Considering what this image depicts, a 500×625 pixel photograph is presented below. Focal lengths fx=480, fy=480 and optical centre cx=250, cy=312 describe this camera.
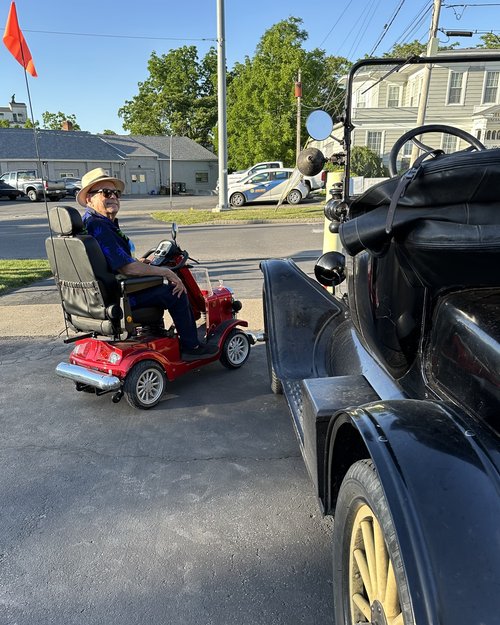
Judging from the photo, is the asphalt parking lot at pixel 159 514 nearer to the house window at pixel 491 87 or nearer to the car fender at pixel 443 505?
the car fender at pixel 443 505

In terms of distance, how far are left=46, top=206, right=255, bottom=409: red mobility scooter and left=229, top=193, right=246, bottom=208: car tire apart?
19162 mm

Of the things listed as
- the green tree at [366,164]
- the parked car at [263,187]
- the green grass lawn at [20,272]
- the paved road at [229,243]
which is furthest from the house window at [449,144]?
the parked car at [263,187]

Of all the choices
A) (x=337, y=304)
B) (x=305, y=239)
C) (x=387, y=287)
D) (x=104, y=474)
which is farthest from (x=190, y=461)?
(x=305, y=239)

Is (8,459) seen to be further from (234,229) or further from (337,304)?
(234,229)

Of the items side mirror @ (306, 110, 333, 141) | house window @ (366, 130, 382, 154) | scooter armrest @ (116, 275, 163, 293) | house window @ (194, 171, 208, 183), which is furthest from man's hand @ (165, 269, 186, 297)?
house window @ (194, 171, 208, 183)

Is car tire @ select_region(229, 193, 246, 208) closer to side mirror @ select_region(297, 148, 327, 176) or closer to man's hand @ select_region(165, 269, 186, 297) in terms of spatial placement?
man's hand @ select_region(165, 269, 186, 297)

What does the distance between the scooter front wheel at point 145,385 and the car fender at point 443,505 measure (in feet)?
7.78

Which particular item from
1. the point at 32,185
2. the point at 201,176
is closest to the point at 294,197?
the point at 32,185

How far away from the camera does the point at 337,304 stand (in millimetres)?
3496

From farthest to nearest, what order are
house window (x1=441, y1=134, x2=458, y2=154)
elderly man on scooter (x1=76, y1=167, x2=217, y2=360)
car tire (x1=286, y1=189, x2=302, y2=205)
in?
1. car tire (x1=286, y1=189, x2=302, y2=205)
2. elderly man on scooter (x1=76, y1=167, x2=217, y2=360)
3. house window (x1=441, y1=134, x2=458, y2=154)

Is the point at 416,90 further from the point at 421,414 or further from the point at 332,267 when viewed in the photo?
the point at 421,414

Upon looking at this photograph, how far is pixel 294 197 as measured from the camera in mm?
23000

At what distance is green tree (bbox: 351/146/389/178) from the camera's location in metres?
17.4

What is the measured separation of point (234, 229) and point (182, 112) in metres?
43.8
